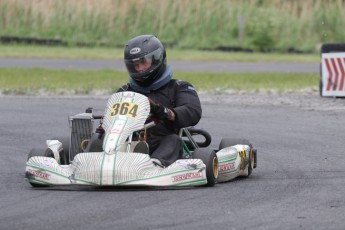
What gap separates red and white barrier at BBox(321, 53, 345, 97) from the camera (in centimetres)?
1584

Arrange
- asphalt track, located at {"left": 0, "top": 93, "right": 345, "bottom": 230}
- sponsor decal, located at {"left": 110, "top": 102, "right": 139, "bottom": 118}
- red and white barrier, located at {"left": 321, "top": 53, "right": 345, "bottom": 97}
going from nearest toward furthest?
asphalt track, located at {"left": 0, "top": 93, "right": 345, "bottom": 230}
sponsor decal, located at {"left": 110, "top": 102, "right": 139, "bottom": 118}
red and white barrier, located at {"left": 321, "top": 53, "right": 345, "bottom": 97}

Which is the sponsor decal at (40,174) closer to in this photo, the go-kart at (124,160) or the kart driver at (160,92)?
the go-kart at (124,160)

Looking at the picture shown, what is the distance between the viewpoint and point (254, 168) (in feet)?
29.9

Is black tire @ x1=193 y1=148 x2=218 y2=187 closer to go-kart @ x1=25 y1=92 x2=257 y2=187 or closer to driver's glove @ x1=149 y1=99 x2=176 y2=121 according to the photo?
go-kart @ x1=25 y1=92 x2=257 y2=187

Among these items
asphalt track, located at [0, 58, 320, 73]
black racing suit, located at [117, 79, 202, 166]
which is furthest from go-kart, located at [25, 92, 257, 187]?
asphalt track, located at [0, 58, 320, 73]

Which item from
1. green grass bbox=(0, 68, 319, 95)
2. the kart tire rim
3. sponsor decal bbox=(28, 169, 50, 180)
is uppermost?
sponsor decal bbox=(28, 169, 50, 180)

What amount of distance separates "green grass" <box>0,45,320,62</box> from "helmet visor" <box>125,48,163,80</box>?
1557cm

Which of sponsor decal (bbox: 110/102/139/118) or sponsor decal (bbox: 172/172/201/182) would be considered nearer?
sponsor decal (bbox: 172/172/201/182)

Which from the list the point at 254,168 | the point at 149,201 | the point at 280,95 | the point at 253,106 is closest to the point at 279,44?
the point at 280,95

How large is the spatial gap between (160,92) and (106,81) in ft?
33.0

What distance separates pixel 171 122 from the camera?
8375 mm

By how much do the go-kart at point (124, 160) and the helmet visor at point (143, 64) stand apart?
385 mm

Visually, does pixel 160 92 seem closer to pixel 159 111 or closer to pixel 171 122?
pixel 171 122

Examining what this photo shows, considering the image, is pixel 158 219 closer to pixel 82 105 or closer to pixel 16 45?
pixel 82 105
